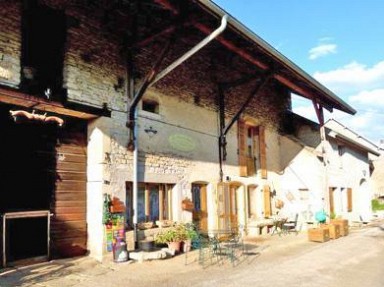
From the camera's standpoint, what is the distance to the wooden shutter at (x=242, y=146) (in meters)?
13.0

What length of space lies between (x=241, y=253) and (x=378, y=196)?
2682cm

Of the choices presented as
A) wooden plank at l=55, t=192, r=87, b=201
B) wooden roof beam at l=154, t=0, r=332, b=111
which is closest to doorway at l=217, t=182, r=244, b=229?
wooden roof beam at l=154, t=0, r=332, b=111

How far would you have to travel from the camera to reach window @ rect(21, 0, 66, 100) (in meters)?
7.30

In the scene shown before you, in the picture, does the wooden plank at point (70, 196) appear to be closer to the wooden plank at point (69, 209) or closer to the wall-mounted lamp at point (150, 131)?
the wooden plank at point (69, 209)

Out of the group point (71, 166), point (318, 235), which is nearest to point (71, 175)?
point (71, 166)

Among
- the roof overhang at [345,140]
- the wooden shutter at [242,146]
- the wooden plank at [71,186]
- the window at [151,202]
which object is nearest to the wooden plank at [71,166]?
the wooden plank at [71,186]

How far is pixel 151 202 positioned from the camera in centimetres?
962

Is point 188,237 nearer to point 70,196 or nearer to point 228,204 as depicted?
point 70,196

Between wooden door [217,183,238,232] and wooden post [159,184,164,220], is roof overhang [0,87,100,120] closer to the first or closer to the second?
wooden post [159,184,164,220]

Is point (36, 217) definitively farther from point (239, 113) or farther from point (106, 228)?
point (239, 113)

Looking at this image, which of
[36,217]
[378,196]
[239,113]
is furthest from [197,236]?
[378,196]

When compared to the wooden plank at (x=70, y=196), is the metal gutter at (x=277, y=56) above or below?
above

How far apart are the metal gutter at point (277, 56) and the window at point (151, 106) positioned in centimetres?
278

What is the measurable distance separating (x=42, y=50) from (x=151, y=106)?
Result: 3158mm
